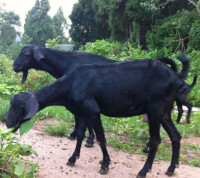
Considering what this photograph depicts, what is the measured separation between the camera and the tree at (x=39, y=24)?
4453 cm

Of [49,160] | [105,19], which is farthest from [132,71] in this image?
[105,19]

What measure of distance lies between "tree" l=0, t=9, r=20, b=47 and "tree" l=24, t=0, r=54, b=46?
7.93ft

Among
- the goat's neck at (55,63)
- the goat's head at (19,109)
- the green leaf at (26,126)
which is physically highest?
the goat's neck at (55,63)

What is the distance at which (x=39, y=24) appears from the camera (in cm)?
4747

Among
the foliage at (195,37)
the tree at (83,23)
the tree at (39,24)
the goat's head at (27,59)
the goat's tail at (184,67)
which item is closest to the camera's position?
the goat's tail at (184,67)

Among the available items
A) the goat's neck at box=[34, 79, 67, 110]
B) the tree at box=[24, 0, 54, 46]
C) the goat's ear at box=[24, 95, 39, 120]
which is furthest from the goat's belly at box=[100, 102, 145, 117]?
the tree at box=[24, 0, 54, 46]

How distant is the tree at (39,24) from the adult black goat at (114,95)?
39648 millimetres

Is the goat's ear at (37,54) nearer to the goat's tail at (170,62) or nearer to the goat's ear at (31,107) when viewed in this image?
the goat's ear at (31,107)

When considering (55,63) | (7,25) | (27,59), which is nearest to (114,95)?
(55,63)

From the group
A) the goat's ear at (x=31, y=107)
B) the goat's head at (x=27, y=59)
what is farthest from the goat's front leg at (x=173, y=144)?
the goat's head at (x=27, y=59)

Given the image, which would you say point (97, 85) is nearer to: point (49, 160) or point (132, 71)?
point (132, 71)

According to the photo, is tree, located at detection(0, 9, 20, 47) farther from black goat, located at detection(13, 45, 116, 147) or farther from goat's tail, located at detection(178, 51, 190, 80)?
goat's tail, located at detection(178, 51, 190, 80)

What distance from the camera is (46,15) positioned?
49.7 meters

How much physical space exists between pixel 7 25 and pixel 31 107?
44514 mm
